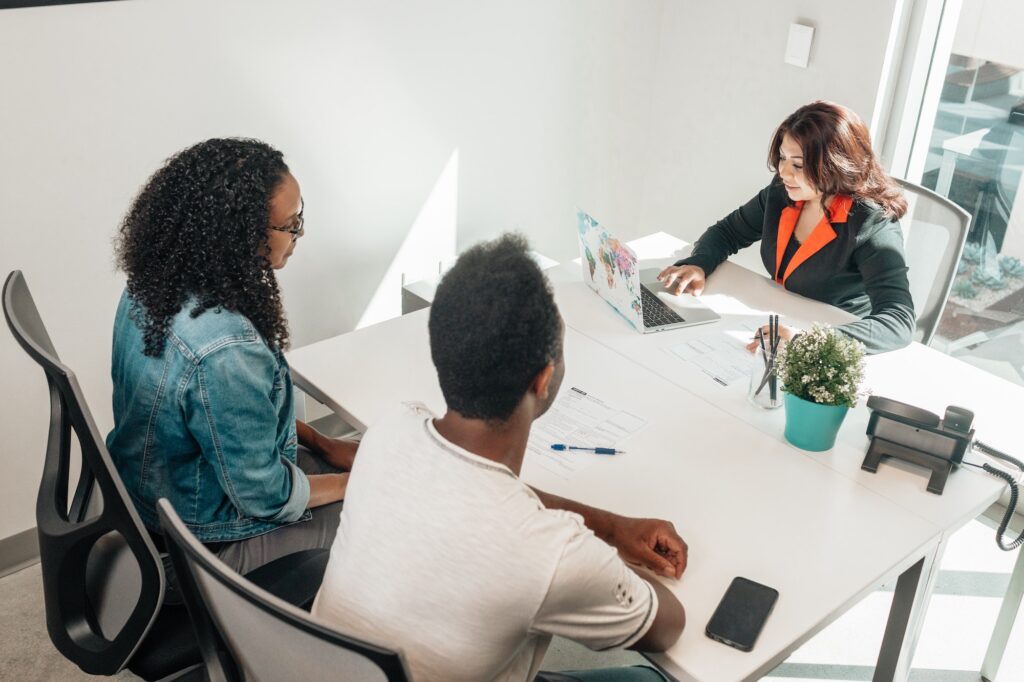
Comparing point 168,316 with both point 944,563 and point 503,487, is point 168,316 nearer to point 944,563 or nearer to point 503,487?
point 503,487

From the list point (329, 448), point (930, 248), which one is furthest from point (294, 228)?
point (930, 248)

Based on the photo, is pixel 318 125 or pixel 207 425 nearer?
pixel 207 425

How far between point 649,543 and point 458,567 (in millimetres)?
Result: 509

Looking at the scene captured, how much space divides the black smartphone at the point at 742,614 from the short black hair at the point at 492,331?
0.49 meters

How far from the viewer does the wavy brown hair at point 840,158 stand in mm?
2369

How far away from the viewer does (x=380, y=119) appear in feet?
9.05

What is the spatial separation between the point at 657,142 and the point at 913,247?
4.37ft

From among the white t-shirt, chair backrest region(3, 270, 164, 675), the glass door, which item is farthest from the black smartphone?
the glass door

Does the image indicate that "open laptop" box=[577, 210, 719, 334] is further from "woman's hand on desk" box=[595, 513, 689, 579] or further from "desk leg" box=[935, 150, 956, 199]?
"desk leg" box=[935, 150, 956, 199]

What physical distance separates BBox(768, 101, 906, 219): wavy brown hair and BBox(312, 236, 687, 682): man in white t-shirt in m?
1.36

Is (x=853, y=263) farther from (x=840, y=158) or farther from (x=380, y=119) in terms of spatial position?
(x=380, y=119)

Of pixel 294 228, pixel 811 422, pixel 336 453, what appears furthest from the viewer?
pixel 336 453

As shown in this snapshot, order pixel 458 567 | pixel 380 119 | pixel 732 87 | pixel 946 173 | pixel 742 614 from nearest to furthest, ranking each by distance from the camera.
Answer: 1. pixel 458 567
2. pixel 742 614
3. pixel 380 119
4. pixel 946 173
5. pixel 732 87

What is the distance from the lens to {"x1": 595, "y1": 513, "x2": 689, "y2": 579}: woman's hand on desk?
1497 mm
